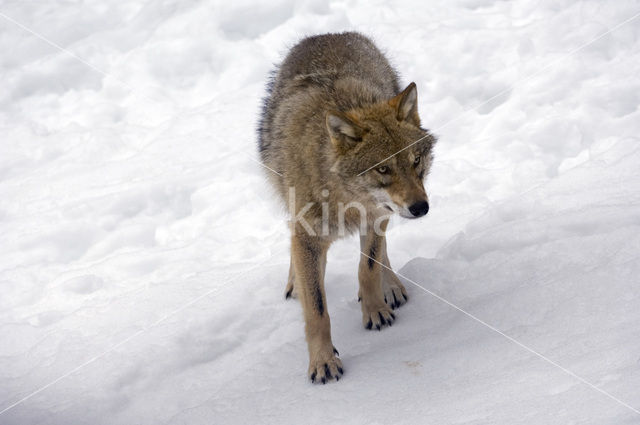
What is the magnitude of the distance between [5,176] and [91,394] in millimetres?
4122

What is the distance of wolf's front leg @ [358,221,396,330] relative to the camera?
4383mm

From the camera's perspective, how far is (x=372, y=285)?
14.6ft

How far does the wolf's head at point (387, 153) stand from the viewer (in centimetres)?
368

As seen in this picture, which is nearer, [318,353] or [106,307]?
[318,353]

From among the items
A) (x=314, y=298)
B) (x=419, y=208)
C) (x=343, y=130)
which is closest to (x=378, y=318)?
(x=314, y=298)

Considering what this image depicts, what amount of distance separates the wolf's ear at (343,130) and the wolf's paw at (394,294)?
1.27m

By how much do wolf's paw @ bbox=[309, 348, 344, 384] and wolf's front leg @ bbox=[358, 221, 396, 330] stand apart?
0.53 m

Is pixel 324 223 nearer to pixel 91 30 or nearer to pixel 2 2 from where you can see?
pixel 91 30

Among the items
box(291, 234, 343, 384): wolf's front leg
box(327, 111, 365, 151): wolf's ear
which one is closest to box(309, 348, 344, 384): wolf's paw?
box(291, 234, 343, 384): wolf's front leg

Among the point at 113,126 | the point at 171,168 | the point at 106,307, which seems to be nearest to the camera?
the point at 106,307

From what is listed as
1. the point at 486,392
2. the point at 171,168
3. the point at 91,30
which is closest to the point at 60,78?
the point at 91,30

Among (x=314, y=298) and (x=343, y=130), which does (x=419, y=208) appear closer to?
(x=343, y=130)

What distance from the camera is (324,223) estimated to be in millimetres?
4090

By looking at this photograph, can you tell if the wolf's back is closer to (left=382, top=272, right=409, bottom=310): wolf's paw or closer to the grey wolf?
the grey wolf
